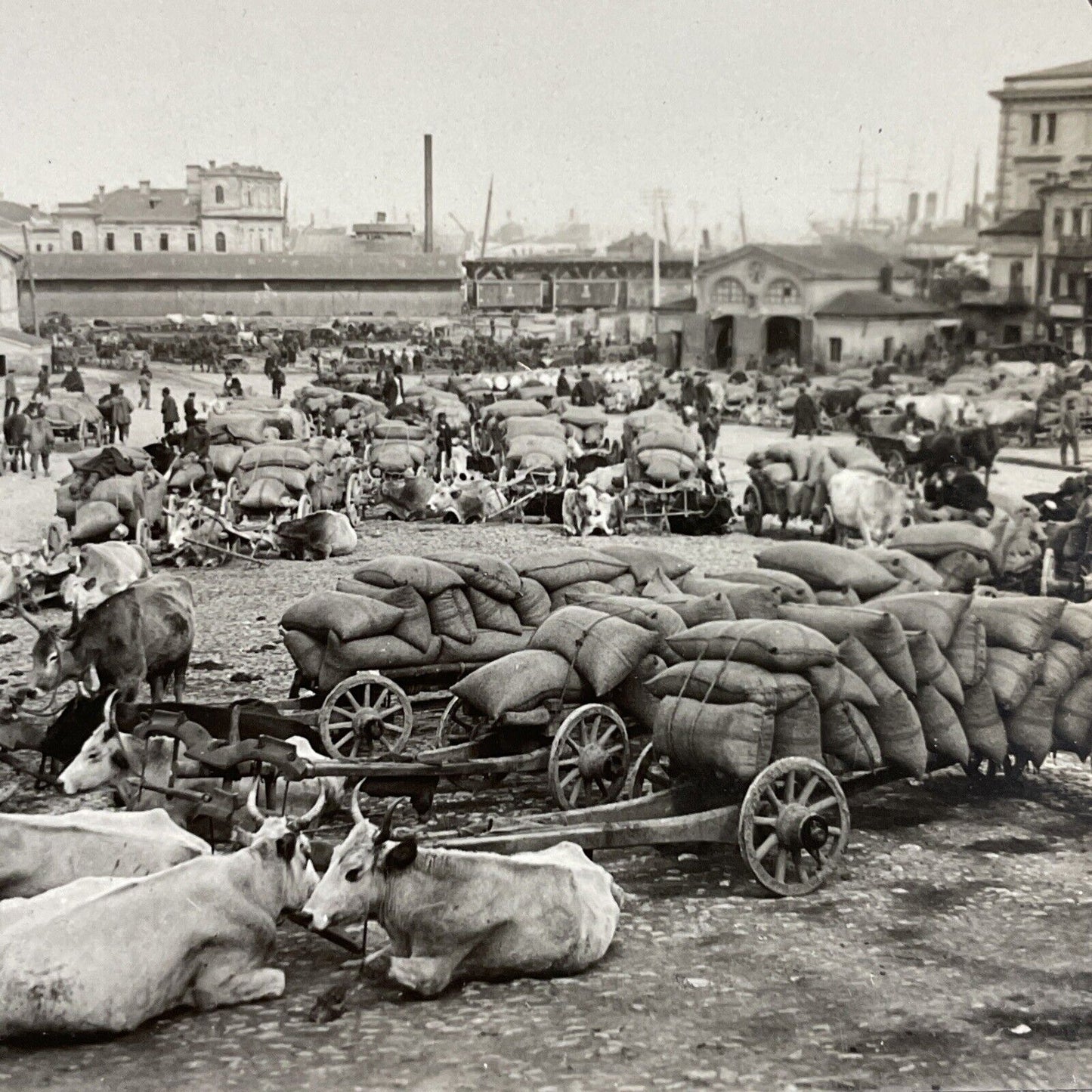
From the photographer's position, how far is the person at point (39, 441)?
1477cm

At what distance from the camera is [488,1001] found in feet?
15.5

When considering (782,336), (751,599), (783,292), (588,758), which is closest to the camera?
(588,758)

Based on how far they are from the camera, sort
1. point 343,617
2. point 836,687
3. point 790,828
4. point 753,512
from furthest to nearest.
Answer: point 753,512 → point 343,617 → point 836,687 → point 790,828

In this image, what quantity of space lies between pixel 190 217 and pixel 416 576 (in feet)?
33.2

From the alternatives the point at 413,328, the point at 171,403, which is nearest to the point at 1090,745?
the point at 171,403

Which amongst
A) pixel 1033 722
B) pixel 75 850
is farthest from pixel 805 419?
pixel 75 850

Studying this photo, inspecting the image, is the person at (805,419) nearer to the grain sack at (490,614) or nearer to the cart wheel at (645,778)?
the grain sack at (490,614)

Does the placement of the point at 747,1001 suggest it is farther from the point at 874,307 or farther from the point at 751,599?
the point at 874,307

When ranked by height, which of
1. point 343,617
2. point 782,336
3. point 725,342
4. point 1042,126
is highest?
point 1042,126

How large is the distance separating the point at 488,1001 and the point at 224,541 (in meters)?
8.29

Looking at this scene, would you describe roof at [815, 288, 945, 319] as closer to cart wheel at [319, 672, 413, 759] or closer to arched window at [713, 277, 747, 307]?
arched window at [713, 277, 747, 307]

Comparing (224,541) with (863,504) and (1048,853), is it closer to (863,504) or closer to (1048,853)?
(863,504)

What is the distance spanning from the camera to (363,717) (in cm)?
705

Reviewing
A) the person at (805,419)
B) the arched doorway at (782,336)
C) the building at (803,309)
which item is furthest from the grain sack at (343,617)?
the arched doorway at (782,336)
